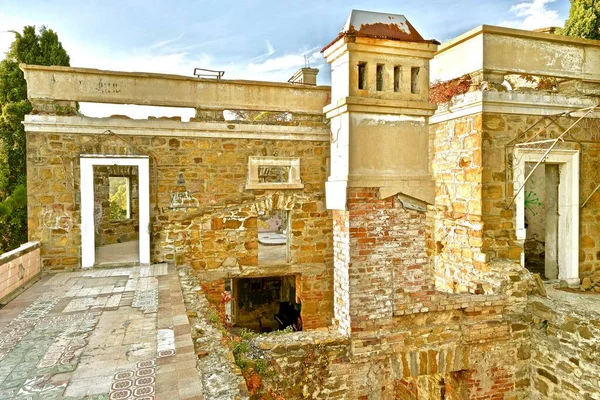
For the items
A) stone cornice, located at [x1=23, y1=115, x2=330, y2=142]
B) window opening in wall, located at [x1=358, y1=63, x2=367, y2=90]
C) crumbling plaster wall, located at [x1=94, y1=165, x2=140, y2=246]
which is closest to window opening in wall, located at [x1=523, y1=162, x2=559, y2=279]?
stone cornice, located at [x1=23, y1=115, x2=330, y2=142]

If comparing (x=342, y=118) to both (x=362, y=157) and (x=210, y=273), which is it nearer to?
(x=362, y=157)

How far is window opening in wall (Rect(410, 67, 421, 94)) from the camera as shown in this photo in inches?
215

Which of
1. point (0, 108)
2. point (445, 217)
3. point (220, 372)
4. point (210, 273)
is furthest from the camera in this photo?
point (0, 108)

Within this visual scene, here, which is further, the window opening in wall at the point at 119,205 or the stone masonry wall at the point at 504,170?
the window opening in wall at the point at 119,205

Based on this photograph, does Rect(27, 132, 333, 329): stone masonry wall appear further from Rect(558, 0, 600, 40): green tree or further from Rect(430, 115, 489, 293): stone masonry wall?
Rect(558, 0, 600, 40): green tree

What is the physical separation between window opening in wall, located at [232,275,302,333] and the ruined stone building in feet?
12.8

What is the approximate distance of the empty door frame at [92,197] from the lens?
7.78m

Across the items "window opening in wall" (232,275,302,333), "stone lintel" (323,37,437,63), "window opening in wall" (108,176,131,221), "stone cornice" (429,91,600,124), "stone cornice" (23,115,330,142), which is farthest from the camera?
"window opening in wall" (232,275,302,333)

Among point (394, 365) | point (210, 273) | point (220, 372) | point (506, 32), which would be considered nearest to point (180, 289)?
point (210, 273)

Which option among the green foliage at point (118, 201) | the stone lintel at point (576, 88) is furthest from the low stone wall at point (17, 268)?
the stone lintel at point (576, 88)

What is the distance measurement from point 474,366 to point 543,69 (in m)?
5.64

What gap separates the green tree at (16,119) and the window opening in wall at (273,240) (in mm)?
6850

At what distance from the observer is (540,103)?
7.12 meters

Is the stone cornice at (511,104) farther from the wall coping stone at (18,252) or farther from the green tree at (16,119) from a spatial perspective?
the green tree at (16,119)
